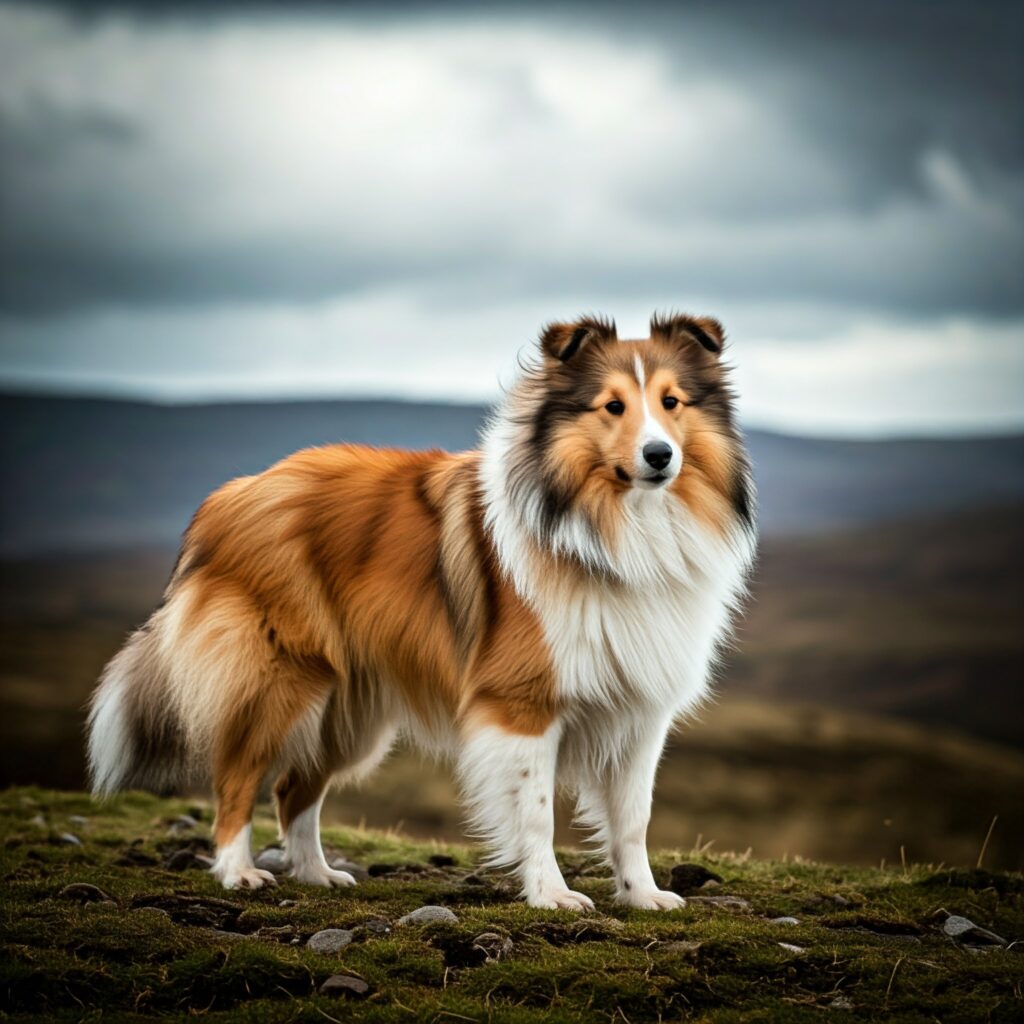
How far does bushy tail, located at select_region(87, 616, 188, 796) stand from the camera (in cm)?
623

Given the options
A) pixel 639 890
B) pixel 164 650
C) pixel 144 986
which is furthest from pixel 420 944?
pixel 164 650

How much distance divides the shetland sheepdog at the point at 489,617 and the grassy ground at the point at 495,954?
0.52 m

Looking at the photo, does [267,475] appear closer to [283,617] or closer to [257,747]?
[283,617]

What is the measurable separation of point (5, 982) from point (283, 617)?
2.30 metres

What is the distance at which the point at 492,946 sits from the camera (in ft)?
14.5

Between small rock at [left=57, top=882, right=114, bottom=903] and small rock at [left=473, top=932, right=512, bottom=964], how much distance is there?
64.5 inches

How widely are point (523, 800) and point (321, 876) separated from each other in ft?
4.40

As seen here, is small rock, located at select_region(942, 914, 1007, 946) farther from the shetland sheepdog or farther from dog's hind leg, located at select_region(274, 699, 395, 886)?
dog's hind leg, located at select_region(274, 699, 395, 886)

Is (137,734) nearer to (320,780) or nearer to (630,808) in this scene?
(320,780)

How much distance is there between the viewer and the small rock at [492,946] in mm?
4359

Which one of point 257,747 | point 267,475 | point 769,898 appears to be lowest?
point 769,898

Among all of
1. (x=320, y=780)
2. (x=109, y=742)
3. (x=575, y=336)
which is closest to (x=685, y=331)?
(x=575, y=336)

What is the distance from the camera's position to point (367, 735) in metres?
6.31

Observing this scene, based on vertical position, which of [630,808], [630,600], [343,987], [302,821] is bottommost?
[302,821]
